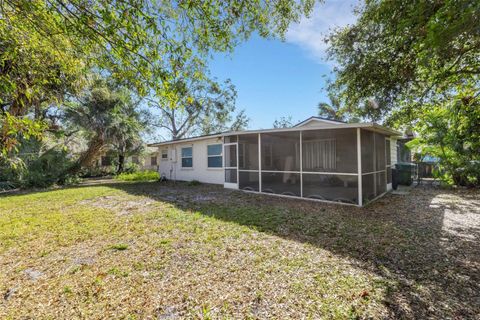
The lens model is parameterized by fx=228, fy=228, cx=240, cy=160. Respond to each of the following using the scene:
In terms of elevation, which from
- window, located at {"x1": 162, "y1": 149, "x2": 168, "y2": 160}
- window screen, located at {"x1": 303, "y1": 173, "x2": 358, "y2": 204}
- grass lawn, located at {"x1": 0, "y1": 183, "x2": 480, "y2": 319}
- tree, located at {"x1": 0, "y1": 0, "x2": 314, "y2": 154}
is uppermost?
tree, located at {"x1": 0, "y1": 0, "x2": 314, "y2": 154}

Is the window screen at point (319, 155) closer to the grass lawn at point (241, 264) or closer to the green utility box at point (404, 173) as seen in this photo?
the grass lawn at point (241, 264)

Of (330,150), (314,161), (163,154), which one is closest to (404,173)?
(330,150)

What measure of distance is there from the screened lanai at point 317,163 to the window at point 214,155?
2.01 metres

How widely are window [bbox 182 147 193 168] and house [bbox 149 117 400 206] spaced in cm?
292

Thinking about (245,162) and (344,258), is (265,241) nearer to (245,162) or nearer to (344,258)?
(344,258)

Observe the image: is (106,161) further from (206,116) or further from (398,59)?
(398,59)

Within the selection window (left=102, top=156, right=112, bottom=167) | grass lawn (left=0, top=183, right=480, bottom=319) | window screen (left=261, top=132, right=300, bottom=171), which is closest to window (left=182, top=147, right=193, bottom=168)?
window screen (left=261, top=132, right=300, bottom=171)

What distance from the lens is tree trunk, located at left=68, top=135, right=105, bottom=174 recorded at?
1434 centimetres

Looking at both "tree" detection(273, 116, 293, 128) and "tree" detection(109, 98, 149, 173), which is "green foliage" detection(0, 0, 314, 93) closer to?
"tree" detection(109, 98, 149, 173)

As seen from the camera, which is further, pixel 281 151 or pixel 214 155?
pixel 214 155

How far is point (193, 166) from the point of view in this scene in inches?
544

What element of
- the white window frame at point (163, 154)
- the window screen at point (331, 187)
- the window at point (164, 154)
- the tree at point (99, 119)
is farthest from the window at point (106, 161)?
the window screen at point (331, 187)

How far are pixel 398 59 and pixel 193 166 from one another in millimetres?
10986

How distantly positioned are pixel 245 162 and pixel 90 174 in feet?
49.9
